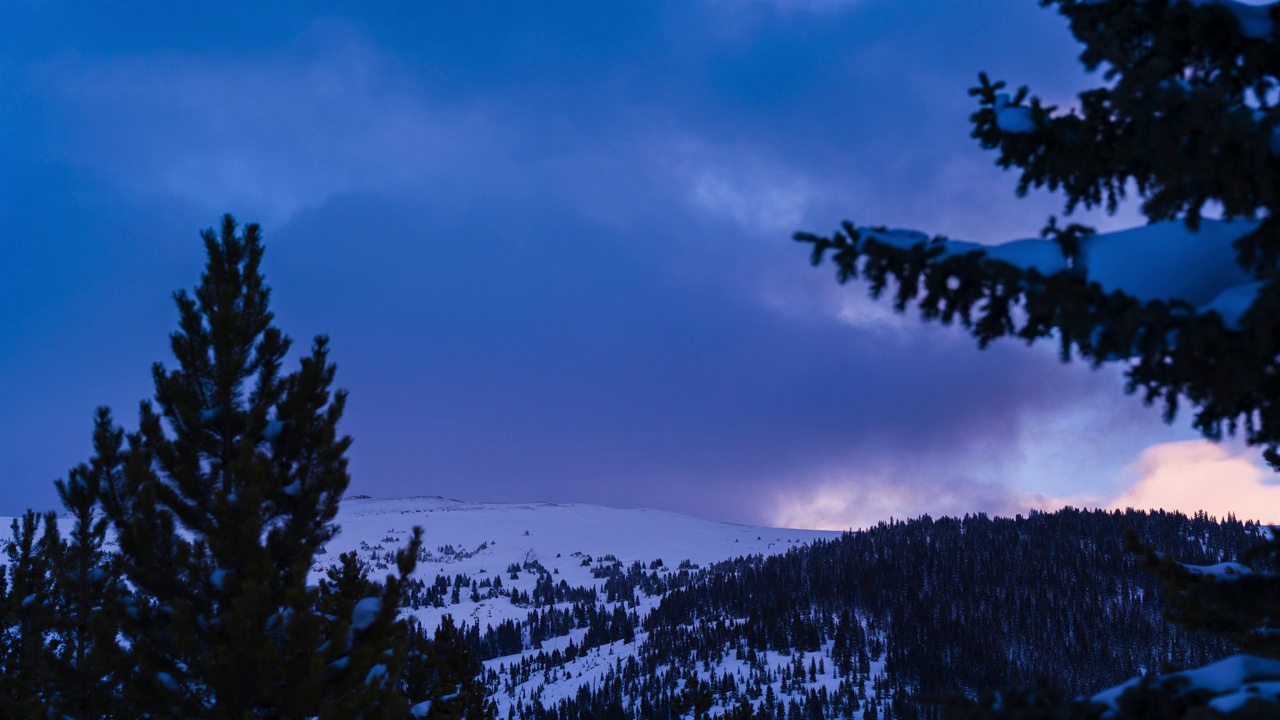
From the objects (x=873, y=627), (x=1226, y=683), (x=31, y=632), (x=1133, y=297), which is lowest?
(x=873, y=627)

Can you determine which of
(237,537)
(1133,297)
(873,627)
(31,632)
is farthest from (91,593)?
(873,627)

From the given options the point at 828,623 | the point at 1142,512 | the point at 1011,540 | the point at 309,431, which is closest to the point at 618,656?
the point at 828,623

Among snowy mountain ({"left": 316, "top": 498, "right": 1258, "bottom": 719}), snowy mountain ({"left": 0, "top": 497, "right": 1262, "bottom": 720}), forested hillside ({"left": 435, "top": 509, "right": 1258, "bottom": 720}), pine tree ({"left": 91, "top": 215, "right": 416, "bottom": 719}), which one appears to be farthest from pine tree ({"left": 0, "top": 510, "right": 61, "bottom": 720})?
forested hillside ({"left": 435, "top": 509, "right": 1258, "bottom": 720})

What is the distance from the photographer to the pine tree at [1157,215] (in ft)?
12.5

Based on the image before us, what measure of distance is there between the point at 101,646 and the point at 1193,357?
11526mm

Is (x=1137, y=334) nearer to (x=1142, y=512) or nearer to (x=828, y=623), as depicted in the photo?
(x=828, y=623)

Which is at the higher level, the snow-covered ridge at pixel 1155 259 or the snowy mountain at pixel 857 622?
the snow-covered ridge at pixel 1155 259

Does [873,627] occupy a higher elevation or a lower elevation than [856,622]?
lower

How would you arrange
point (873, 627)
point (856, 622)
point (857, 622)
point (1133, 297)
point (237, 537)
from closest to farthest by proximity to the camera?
1. point (1133, 297)
2. point (237, 537)
3. point (856, 622)
4. point (857, 622)
5. point (873, 627)

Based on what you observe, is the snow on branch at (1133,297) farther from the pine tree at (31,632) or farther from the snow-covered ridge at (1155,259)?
the pine tree at (31,632)

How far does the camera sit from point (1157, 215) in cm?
461

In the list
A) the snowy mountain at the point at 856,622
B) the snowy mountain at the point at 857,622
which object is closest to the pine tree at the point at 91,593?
the snowy mountain at the point at 857,622

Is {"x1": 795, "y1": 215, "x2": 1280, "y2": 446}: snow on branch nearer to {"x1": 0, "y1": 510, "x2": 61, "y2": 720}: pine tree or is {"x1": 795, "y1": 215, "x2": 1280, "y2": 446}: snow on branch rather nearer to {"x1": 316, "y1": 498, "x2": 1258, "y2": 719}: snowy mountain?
{"x1": 0, "y1": 510, "x2": 61, "y2": 720}: pine tree

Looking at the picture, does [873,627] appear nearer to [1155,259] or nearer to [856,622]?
[856,622]
